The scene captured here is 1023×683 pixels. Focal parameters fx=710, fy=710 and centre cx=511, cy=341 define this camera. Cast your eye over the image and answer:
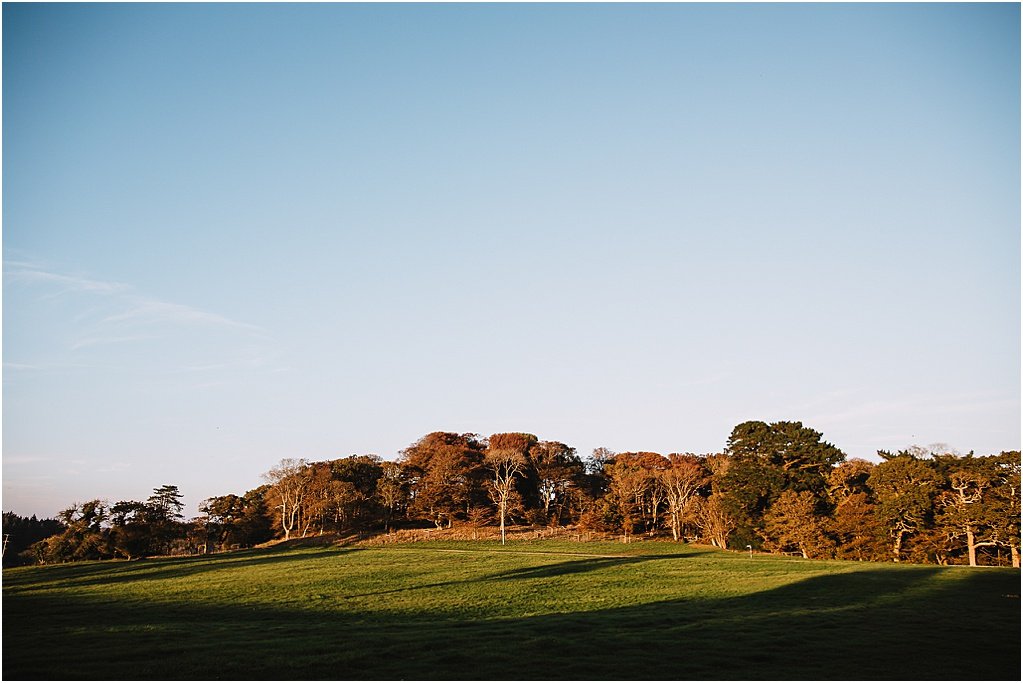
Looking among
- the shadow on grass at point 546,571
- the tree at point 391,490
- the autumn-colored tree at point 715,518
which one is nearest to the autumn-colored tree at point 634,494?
the autumn-colored tree at point 715,518

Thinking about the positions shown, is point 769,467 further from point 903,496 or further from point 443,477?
point 443,477

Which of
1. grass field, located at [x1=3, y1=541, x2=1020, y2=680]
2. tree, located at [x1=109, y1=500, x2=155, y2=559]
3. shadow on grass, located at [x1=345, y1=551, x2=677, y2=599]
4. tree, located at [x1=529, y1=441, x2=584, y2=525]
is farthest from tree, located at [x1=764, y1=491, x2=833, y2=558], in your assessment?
tree, located at [x1=109, y1=500, x2=155, y2=559]

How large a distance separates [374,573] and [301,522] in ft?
109

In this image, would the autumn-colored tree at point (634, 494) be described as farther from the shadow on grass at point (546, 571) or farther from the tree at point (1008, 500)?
the tree at point (1008, 500)

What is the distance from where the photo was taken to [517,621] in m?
22.9

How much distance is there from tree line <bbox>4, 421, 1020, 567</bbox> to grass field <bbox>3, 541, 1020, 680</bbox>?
780cm

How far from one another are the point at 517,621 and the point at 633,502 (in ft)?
170

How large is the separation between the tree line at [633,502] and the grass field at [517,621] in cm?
780

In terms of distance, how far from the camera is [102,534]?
55.0 metres

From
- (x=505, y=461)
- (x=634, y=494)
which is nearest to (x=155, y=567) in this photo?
(x=505, y=461)

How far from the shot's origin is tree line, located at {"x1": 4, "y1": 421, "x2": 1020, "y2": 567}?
151 ft

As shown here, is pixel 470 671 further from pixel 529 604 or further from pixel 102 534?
pixel 102 534

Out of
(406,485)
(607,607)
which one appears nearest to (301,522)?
(406,485)

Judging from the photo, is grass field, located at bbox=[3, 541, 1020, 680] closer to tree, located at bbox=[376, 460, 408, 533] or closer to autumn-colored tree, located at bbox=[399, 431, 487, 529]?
tree, located at bbox=[376, 460, 408, 533]
